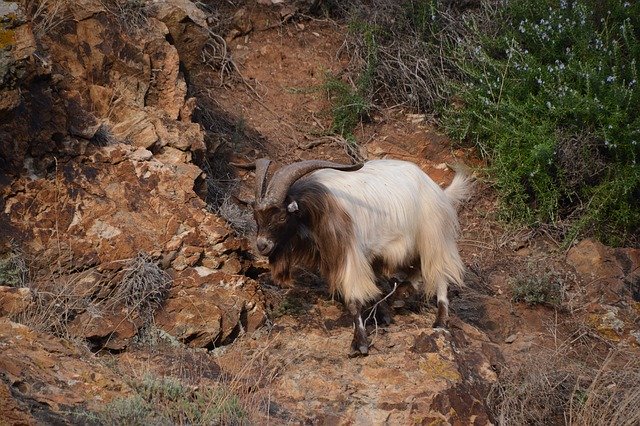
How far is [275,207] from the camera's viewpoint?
6426mm

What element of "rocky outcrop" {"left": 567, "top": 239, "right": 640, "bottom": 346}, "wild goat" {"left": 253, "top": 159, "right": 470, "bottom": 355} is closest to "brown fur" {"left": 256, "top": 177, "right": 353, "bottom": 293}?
"wild goat" {"left": 253, "top": 159, "right": 470, "bottom": 355}

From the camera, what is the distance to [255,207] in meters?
6.49

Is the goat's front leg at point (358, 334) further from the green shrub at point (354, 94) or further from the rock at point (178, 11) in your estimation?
the rock at point (178, 11)

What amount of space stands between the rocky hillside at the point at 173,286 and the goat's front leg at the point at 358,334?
0.07m

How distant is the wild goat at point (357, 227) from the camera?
6.54m

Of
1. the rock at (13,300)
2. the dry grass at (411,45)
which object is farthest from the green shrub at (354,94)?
the rock at (13,300)

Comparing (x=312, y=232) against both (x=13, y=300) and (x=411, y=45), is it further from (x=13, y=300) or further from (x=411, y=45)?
(x=411, y=45)

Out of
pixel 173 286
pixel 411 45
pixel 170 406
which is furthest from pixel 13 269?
pixel 411 45

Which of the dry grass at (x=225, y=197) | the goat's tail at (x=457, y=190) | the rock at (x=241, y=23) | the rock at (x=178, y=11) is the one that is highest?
the rock at (x=178, y=11)

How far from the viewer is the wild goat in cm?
654

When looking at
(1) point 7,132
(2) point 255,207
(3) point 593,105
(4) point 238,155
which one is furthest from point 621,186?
(1) point 7,132

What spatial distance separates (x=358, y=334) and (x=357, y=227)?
78cm

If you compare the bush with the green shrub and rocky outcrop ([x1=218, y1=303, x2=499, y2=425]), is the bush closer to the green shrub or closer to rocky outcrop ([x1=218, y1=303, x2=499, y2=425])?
the green shrub

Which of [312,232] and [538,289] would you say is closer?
[312,232]
